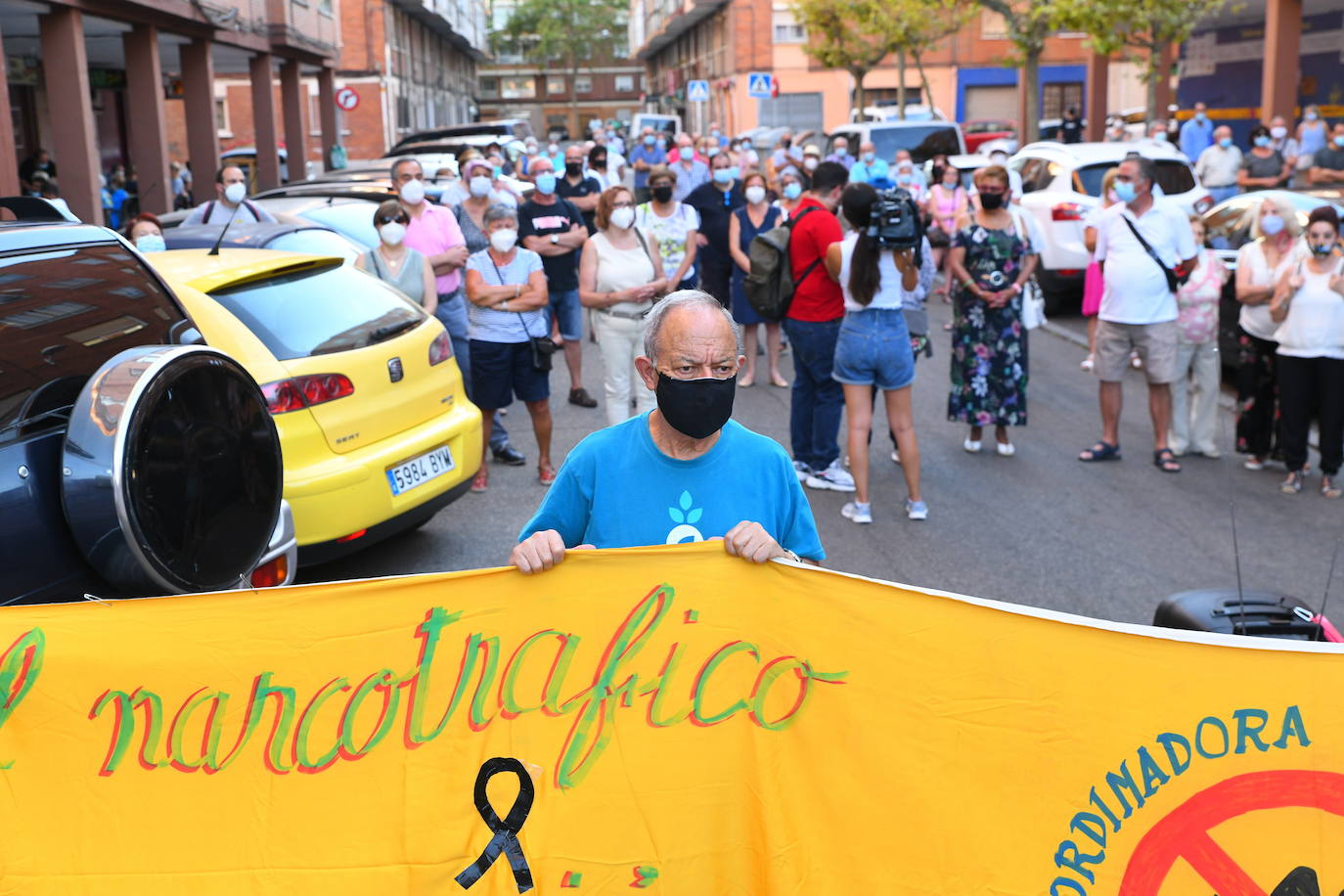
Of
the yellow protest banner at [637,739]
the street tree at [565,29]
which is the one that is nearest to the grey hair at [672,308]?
the yellow protest banner at [637,739]

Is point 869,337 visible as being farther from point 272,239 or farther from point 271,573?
point 271,573

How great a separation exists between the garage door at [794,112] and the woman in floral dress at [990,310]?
51.1 metres

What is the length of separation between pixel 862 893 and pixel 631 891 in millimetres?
479

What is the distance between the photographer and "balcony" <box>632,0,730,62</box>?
65000 mm

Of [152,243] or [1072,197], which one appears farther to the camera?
[1072,197]

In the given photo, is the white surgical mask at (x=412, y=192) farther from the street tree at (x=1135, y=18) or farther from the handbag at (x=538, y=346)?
the street tree at (x=1135, y=18)

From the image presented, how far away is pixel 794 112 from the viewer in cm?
6009

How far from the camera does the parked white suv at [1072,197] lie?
16188mm

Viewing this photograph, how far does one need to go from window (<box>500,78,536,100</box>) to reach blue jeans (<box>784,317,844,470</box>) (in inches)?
4531

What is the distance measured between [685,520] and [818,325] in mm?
5620

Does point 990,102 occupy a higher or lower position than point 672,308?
higher

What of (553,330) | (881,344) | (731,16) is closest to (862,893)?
(881,344)

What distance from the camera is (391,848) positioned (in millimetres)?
3021

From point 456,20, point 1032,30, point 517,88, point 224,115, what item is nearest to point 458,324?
point 1032,30
